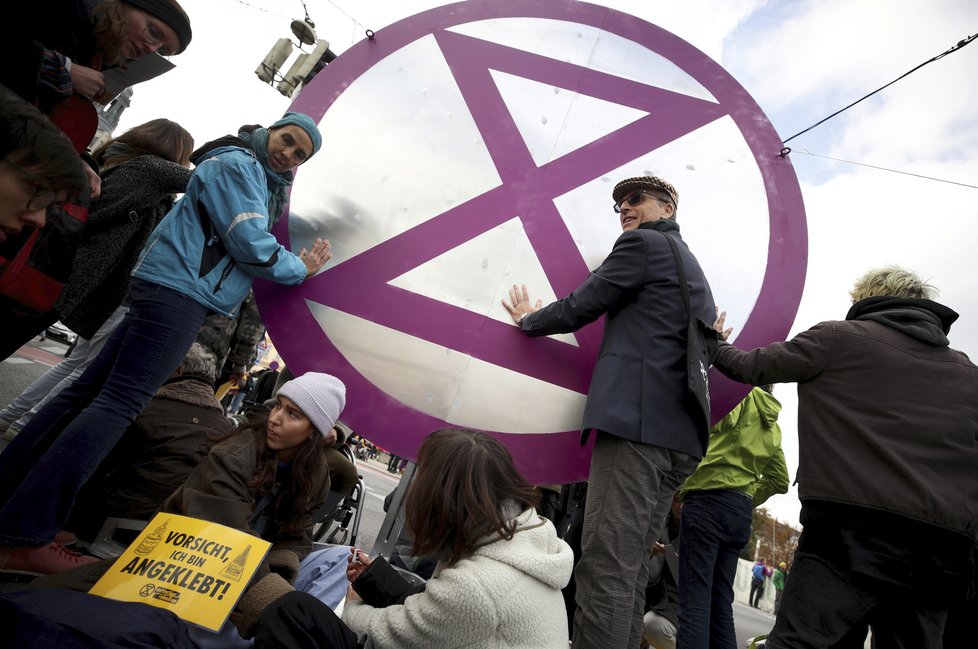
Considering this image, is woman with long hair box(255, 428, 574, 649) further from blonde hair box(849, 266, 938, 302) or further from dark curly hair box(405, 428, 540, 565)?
blonde hair box(849, 266, 938, 302)

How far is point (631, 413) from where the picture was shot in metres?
1.46

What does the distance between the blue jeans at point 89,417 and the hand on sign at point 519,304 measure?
0.92m

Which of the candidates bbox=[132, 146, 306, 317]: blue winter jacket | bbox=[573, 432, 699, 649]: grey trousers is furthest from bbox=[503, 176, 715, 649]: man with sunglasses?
bbox=[132, 146, 306, 317]: blue winter jacket

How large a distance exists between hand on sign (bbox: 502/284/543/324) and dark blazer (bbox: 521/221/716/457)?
5 cm

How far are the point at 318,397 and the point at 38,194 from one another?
0.79m

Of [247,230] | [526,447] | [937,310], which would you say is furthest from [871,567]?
[247,230]

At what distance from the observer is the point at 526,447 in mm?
1706

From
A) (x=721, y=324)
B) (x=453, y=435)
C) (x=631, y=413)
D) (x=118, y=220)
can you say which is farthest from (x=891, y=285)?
→ (x=118, y=220)

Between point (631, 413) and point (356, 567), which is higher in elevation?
point (631, 413)

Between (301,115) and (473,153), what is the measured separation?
0.56 m

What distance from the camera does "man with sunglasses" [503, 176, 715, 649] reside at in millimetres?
1381

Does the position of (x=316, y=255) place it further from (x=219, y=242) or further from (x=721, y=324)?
(x=721, y=324)

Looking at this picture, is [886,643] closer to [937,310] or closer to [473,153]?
[937,310]

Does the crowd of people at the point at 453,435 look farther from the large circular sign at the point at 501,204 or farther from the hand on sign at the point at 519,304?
the large circular sign at the point at 501,204
